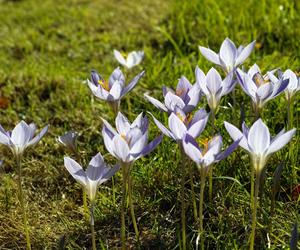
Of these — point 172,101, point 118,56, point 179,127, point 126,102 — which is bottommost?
point 179,127

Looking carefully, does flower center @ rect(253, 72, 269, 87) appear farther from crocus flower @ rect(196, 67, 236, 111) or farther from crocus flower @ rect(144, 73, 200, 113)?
crocus flower @ rect(144, 73, 200, 113)

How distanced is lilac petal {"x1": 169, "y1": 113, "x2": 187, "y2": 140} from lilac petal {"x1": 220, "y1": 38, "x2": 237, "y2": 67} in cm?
47

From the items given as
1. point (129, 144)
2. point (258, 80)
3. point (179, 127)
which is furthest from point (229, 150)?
point (258, 80)

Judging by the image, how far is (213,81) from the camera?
185 cm

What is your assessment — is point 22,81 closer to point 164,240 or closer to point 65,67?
point 65,67

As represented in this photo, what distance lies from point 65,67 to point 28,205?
4.33 ft

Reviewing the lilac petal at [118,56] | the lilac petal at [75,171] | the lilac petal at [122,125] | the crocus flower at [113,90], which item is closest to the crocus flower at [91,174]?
the lilac petal at [75,171]

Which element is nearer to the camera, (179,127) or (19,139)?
(179,127)

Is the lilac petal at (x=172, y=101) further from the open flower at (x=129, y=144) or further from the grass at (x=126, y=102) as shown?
the grass at (x=126, y=102)

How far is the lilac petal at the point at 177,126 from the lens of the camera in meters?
1.64

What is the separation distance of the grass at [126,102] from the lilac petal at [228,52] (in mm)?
156

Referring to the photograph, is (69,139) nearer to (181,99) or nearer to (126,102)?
(181,99)

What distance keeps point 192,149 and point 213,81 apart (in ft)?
1.15

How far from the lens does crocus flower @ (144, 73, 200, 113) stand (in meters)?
1.82
